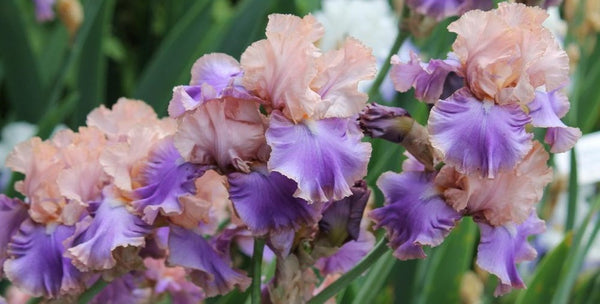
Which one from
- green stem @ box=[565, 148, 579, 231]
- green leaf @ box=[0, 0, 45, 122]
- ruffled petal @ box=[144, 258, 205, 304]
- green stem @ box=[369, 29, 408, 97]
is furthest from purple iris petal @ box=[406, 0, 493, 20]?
green leaf @ box=[0, 0, 45, 122]

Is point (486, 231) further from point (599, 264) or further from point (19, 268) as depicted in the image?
point (599, 264)

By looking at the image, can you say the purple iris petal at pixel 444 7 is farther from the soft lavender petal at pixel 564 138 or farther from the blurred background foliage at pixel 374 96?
the soft lavender petal at pixel 564 138

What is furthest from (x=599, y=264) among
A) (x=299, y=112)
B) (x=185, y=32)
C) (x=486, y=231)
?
(x=299, y=112)

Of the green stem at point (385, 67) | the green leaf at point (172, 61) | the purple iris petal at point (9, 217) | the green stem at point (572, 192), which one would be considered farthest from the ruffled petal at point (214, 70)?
the green leaf at point (172, 61)

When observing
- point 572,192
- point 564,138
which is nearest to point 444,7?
point 572,192

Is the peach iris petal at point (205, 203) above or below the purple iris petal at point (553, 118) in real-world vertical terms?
below

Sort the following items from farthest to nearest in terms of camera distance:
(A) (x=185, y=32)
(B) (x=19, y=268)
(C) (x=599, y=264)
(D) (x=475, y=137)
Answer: (C) (x=599, y=264) < (A) (x=185, y=32) < (B) (x=19, y=268) < (D) (x=475, y=137)

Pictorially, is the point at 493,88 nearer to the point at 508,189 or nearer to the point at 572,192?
the point at 508,189
